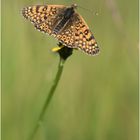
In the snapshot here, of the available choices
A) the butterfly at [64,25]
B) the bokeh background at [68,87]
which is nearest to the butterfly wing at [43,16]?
the butterfly at [64,25]

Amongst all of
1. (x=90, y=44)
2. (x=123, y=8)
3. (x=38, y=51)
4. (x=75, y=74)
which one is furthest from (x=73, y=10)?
(x=123, y=8)

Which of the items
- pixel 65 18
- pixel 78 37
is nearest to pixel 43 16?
pixel 65 18

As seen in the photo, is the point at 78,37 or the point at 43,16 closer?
the point at 78,37

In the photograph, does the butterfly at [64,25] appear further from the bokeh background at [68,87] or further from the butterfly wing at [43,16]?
the bokeh background at [68,87]

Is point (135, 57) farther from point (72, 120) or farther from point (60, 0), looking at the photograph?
point (60, 0)

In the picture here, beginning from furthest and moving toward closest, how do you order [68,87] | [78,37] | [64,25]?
1. [68,87]
2. [64,25]
3. [78,37]

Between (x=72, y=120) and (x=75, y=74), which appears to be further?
(x=75, y=74)

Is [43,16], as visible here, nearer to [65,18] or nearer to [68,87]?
[65,18]
